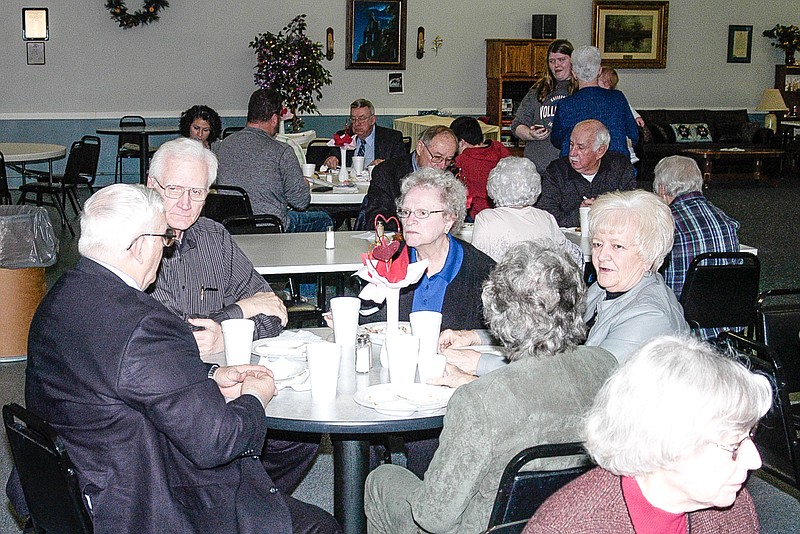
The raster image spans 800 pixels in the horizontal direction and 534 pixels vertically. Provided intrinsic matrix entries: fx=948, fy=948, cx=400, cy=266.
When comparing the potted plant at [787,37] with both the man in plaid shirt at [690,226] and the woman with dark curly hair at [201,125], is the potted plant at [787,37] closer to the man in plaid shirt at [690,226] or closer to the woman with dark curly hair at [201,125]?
the woman with dark curly hair at [201,125]

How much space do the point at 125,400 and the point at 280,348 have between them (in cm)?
97

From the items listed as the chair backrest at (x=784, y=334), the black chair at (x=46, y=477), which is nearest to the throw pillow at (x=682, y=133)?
the chair backrest at (x=784, y=334)

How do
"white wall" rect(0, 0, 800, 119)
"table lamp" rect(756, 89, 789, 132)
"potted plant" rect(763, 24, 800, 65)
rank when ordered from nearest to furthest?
"white wall" rect(0, 0, 800, 119) → "table lamp" rect(756, 89, 789, 132) → "potted plant" rect(763, 24, 800, 65)

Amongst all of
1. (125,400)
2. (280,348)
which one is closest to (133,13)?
(280,348)

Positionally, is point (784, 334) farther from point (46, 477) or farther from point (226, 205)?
point (226, 205)

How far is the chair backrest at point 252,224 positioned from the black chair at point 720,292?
2367 millimetres

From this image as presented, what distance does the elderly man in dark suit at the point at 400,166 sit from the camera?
5430mm

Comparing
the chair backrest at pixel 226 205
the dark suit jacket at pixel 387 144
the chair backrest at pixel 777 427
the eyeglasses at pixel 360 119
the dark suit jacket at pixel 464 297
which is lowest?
the chair backrest at pixel 777 427

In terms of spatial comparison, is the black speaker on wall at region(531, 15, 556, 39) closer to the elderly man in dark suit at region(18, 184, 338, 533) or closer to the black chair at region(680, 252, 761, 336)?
the black chair at region(680, 252, 761, 336)

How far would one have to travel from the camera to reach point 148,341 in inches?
80.4

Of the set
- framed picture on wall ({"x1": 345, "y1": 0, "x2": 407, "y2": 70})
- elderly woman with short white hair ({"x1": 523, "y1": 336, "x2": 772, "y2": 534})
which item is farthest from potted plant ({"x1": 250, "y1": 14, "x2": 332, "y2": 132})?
elderly woman with short white hair ({"x1": 523, "y1": 336, "x2": 772, "y2": 534})

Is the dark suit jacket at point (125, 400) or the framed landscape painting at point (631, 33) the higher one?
the framed landscape painting at point (631, 33)

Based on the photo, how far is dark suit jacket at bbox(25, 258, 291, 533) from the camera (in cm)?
204

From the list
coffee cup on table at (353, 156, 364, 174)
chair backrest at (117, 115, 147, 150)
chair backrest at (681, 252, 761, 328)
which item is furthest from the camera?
chair backrest at (117, 115, 147, 150)
